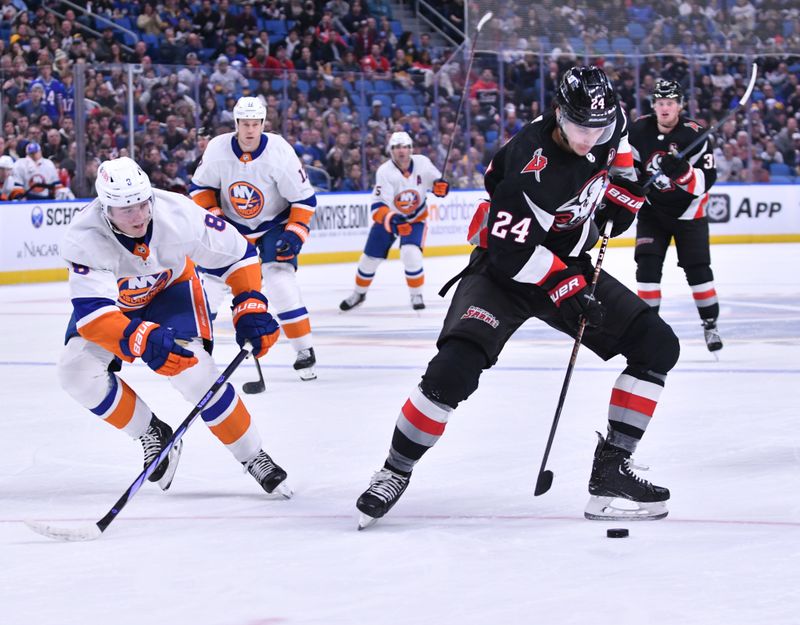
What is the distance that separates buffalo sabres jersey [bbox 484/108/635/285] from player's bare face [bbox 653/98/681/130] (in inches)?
125

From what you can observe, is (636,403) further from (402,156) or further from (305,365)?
(402,156)

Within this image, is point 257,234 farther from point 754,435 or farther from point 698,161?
point 754,435

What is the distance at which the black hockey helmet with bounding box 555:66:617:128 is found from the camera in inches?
135

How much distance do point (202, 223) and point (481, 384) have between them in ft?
7.99

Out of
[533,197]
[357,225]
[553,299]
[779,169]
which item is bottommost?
[357,225]

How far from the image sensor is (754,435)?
15.5 ft

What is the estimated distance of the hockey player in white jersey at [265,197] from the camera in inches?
253

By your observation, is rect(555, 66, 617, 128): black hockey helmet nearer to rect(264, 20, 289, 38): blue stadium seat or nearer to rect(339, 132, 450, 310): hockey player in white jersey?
rect(339, 132, 450, 310): hockey player in white jersey

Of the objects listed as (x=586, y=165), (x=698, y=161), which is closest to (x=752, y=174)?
(x=698, y=161)

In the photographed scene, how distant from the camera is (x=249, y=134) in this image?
645 cm

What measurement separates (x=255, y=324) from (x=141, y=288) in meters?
0.40

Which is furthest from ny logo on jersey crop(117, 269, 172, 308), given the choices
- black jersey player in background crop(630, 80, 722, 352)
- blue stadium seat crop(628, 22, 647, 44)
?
blue stadium seat crop(628, 22, 647, 44)

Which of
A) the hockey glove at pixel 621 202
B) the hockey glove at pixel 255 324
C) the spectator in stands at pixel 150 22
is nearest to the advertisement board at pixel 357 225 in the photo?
the spectator in stands at pixel 150 22

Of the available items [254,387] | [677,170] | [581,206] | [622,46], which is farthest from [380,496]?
[622,46]
